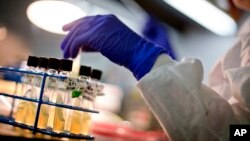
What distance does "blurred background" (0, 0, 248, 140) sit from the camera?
1426mm

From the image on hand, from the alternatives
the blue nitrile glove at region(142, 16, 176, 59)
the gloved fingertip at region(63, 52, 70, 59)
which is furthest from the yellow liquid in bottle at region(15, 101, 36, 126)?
the blue nitrile glove at region(142, 16, 176, 59)

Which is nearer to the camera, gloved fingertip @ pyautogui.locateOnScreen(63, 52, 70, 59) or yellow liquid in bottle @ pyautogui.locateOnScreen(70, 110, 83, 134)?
yellow liquid in bottle @ pyautogui.locateOnScreen(70, 110, 83, 134)

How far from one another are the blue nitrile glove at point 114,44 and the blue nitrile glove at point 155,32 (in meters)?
0.22

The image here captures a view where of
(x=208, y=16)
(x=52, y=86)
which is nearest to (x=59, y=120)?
(x=52, y=86)

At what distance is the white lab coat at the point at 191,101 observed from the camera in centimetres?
116

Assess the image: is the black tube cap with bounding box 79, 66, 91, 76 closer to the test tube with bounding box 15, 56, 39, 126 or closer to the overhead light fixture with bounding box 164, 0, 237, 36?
the test tube with bounding box 15, 56, 39, 126

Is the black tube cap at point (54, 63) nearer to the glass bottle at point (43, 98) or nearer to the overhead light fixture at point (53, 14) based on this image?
the glass bottle at point (43, 98)

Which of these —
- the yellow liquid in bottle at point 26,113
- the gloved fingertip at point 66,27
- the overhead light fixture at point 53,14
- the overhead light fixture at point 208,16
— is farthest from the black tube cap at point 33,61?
the overhead light fixture at point 208,16

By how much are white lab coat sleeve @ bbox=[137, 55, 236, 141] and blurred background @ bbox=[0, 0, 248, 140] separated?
22 cm

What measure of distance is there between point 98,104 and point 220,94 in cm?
52

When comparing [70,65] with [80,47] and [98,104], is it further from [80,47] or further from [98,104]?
[98,104]

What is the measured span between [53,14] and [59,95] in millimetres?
505

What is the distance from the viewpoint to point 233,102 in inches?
48.1

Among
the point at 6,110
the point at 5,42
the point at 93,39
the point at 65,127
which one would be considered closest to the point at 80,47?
the point at 93,39
